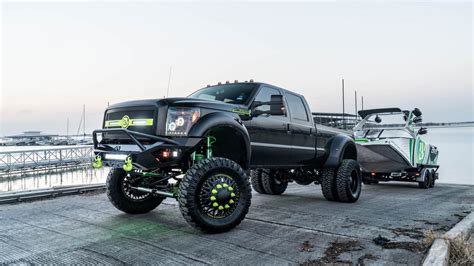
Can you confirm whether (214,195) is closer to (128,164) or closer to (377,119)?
(128,164)

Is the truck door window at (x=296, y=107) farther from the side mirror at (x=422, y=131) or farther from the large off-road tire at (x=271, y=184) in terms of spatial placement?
the side mirror at (x=422, y=131)

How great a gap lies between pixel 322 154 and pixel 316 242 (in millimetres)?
3385

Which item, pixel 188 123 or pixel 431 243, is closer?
pixel 431 243

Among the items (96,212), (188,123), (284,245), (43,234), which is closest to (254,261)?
(284,245)

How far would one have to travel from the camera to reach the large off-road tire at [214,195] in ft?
14.2

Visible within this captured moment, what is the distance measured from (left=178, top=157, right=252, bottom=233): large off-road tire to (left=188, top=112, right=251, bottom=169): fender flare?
39 cm

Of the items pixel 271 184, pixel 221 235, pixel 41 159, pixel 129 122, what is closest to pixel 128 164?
pixel 129 122

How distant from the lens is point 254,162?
570 cm

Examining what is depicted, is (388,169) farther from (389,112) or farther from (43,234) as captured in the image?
(43,234)

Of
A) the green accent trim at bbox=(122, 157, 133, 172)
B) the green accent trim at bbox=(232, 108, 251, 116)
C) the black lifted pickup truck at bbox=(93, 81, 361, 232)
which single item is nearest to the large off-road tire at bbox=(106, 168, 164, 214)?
the black lifted pickup truck at bbox=(93, 81, 361, 232)

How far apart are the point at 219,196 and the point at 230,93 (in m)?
1.99

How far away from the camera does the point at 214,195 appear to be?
4.55 metres

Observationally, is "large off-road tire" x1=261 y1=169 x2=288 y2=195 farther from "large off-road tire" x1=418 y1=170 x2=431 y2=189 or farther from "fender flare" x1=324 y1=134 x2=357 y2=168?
"large off-road tire" x1=418 y1=170 x2=431 y2=189

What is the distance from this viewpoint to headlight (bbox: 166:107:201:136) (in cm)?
448
